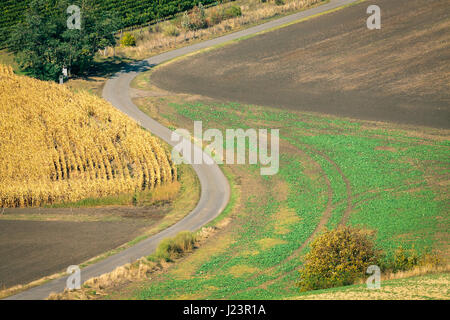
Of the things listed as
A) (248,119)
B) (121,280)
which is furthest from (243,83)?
(121,280)

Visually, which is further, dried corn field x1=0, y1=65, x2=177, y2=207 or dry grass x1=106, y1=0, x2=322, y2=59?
dry grass x1=106, y1=0, x2=322, y2=59

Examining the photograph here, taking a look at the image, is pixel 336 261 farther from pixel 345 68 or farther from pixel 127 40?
pixel 127 40

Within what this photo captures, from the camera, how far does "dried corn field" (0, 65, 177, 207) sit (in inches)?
1923

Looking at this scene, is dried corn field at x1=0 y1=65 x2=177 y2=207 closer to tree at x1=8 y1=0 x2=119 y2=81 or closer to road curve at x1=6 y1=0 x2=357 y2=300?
road curve at x1=6 y1=0 x2=357 y2=300

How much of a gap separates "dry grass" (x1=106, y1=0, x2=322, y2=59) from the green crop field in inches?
844

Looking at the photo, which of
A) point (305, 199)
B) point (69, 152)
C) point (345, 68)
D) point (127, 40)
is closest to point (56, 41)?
point (127, 40)

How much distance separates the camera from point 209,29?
9019 centimetres

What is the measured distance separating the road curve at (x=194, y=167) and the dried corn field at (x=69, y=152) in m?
3.36

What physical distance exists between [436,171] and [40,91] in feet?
147

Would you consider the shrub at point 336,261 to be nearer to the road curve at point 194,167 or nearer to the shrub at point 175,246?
the shrub at point 175,246

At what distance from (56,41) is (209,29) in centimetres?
2632

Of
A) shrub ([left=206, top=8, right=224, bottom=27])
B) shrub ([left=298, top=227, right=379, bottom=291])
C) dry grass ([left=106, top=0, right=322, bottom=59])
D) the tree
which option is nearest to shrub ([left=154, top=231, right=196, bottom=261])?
shrub ([left=298, top=227, right=379, bottom=291])

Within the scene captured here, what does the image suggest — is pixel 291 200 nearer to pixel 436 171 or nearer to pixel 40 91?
pixel 436 171

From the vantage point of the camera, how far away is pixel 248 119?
6469 cm
